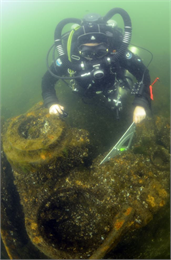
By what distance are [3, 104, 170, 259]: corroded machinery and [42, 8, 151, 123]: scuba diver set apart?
71cm

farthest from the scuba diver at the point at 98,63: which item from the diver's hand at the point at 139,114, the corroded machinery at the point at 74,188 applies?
the corroded machinery at the point at 74,188

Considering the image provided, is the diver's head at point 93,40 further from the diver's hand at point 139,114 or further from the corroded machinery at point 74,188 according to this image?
the corroded machinery at point 74,188

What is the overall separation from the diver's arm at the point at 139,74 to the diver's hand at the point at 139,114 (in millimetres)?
98

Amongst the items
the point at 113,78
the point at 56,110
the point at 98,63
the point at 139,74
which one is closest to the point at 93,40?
the point at 98,63

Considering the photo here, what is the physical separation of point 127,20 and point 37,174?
367 cm

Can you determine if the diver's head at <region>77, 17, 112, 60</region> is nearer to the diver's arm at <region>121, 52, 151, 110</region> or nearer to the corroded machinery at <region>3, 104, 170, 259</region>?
the diver's arm at <region>121, 52, 151, 110</region>

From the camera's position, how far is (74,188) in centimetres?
299

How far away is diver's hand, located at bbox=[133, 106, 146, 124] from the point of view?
10.5ft

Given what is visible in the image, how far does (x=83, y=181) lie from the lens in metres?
2.97

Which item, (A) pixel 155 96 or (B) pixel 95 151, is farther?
(A) pixel 155 96

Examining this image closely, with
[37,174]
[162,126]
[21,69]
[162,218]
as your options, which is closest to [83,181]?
[37,174]

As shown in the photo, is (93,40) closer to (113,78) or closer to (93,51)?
(93,51)

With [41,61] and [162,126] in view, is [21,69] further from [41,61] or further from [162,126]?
[162,126]

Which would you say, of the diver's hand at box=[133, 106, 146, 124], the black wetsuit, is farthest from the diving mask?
the diver's hand at box=[133, 106, 146, 124]
